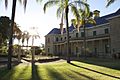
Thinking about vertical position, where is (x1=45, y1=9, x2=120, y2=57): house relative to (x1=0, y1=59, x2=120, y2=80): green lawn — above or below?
above

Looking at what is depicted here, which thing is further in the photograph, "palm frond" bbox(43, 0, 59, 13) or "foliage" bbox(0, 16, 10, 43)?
"foliage" bbox(0, 16, 10, 43)

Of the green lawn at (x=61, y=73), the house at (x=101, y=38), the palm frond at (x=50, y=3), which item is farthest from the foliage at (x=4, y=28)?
the green lawn at (x=61, y=73)

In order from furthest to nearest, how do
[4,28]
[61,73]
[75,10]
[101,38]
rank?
1. [4,28]
2. [101,38]
3. [75,10]
4. [61,73]

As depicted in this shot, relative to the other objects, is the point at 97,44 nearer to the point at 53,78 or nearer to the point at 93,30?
the point at 93,30

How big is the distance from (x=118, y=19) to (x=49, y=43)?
41.0 m

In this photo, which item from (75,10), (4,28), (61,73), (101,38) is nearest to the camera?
(61,73)

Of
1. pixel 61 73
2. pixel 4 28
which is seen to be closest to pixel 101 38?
pixel 4 28

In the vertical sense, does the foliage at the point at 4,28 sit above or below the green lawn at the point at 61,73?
above

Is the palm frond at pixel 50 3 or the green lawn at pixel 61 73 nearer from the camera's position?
the green lawn at pixel 61 73

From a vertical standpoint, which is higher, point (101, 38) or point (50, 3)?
point (50, 3)

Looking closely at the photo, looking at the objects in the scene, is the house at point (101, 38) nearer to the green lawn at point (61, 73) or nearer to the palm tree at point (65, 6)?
the palm tree at point (65, 6)

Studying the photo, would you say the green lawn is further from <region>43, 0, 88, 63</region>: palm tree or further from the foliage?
the foliage

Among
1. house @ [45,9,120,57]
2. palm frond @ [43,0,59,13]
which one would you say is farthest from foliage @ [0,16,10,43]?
palm frond @ [43,0,59,13]

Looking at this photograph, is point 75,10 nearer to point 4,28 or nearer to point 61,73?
point 61,73
